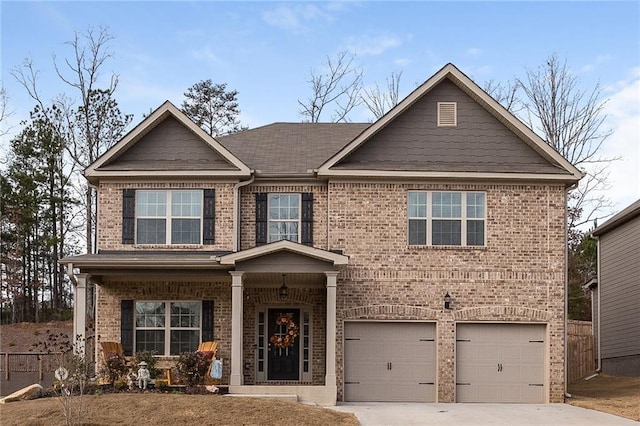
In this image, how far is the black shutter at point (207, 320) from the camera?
21703 millimetres

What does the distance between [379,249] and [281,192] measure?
2.82 m

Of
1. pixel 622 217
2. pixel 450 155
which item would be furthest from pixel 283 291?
pixel 622 217

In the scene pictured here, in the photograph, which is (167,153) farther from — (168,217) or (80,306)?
(80,306)

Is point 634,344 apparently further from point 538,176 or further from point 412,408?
point 412,408

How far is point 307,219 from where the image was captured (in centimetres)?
2209

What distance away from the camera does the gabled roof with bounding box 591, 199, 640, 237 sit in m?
26.4

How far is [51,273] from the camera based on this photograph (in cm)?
4303

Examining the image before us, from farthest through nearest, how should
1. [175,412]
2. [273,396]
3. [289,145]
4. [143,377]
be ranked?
[289,145]
[143,377]
[273,396]
[175,412]

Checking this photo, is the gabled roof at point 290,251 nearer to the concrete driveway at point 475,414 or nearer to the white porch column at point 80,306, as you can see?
the concrete driveway at point 475,414

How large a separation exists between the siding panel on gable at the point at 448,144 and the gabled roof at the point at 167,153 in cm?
303

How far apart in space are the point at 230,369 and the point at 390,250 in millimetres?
4765

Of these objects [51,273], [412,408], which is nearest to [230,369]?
[412,408]

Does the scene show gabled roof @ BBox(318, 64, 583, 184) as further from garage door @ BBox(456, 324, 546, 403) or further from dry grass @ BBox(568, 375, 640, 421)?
dry grass @ BBox(568, 375, 640, 421)

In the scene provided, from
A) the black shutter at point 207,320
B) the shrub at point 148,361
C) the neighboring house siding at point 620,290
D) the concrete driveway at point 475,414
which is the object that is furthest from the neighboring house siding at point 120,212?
the neighboring house siding at point 620,290
